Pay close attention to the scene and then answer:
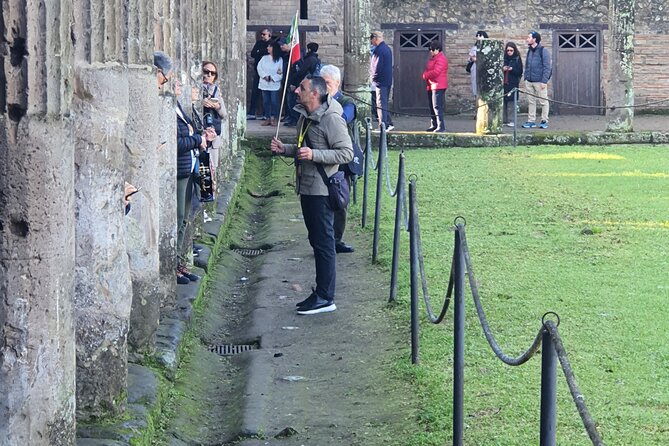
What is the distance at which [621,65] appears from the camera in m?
25.5

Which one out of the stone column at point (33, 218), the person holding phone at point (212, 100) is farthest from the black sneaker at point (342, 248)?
the stone column at point (33, 218)

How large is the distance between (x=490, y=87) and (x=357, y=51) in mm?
2407

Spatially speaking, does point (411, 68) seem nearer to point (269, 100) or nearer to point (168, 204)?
point (269, 100)

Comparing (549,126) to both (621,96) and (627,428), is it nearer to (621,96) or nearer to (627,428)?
(621,96)

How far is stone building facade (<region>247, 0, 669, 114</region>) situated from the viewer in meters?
33.0

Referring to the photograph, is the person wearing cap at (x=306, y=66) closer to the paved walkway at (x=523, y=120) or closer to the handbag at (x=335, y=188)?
the paved walkway at (x=523, y=120)

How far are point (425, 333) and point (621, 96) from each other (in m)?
16.7

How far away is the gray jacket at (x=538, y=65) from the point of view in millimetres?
27406

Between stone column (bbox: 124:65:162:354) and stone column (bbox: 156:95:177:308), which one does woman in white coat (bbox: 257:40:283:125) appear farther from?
stone column (bbox: 124:65:162:354)

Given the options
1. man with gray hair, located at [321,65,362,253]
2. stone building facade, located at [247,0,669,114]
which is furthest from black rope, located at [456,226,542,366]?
stone building facade, located at [247,0,669,114]

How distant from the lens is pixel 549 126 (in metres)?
29.0

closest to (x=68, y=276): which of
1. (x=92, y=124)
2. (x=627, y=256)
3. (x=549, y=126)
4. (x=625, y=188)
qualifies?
(x=92, y=124)

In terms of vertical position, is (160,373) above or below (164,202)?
below

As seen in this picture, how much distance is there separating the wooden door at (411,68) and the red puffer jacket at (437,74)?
5.85m
